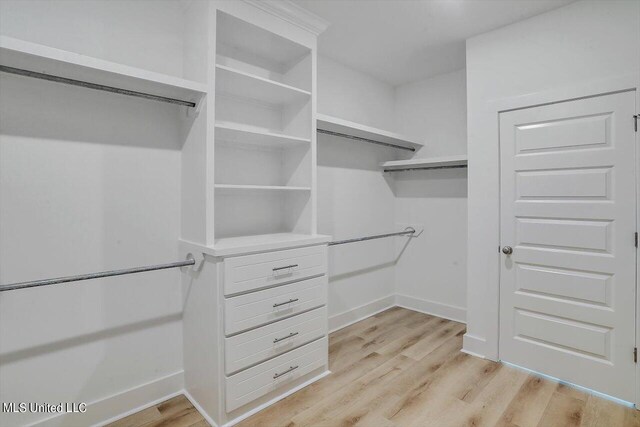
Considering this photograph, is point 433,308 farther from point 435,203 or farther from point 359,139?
point 359,139

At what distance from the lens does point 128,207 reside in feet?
6.30

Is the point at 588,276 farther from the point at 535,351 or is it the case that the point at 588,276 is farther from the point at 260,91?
the point at 260,91

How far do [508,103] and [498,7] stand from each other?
65 cm

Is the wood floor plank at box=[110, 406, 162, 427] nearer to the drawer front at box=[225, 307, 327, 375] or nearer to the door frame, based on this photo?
the drawer front at box=[225, 307, 327, 375]

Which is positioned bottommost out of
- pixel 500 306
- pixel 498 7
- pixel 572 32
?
pixel 500 306

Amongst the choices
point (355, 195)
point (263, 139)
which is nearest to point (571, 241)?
point (355, 195)

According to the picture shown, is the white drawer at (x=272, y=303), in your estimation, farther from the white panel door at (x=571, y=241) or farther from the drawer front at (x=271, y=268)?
the white panel door at (x=571, y=241)

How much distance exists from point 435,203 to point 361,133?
1.18 m

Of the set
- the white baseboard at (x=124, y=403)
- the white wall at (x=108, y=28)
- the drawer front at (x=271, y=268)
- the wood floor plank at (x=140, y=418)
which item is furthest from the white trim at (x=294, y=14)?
the wood floor plank at (x=140, y=418)

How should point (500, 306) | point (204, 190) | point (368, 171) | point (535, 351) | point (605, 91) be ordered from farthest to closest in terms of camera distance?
1. point (368, 171)
2. point (500, 306)
3. point (535, 351)
4. point (605, 91)
5. point (204, 190)

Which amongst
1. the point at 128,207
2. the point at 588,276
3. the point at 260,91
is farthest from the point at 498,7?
the point at 128,207

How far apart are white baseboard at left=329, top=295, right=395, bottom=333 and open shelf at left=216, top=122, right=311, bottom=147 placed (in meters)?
1.73

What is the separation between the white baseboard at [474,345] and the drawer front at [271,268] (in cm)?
139

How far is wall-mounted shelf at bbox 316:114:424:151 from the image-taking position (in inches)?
103
